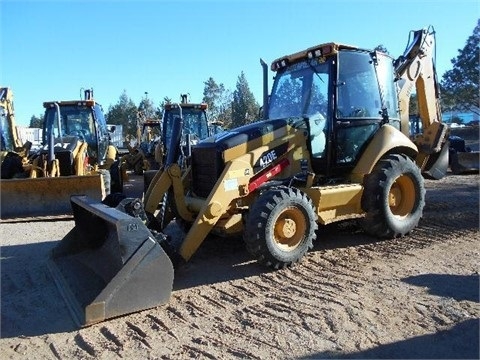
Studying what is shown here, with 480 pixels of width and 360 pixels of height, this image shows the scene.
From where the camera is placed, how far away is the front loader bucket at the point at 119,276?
12.2ft

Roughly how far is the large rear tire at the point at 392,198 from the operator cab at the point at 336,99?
18.5 inches

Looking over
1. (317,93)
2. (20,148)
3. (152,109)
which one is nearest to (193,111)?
(20,148)

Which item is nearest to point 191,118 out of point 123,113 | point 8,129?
point 8,129

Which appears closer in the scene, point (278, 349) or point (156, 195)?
point (278, 349)

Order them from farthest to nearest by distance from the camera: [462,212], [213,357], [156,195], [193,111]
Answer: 1. [193,111]
2. [462,212]
3. [156,195]
4. [213,357]

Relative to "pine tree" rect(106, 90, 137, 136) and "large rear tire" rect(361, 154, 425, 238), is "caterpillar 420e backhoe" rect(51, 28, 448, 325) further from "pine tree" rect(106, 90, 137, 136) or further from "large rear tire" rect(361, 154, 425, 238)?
"pine tree" rect(106, 90, 137, 136)

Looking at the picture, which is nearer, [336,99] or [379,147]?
[336,99]

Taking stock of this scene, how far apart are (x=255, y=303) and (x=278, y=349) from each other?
879mm

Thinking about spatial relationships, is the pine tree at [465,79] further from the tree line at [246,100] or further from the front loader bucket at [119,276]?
the front loader bucket at [119,276]

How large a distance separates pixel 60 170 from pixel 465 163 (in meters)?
10.7

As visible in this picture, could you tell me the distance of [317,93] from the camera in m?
5.89

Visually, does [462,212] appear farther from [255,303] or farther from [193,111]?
[193,111]

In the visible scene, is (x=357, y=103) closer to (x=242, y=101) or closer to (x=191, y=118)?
(x=191, y=118)

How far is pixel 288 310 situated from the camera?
3.88 meters
